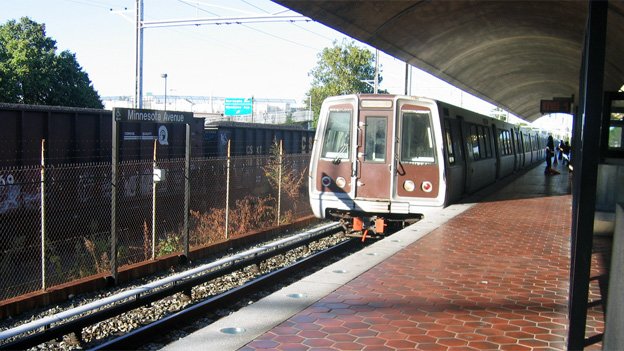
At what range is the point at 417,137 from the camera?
37.1ft

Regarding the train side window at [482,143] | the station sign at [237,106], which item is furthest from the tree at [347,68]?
the train side window at [482,143]

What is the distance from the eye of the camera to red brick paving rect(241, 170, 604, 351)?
180 inches

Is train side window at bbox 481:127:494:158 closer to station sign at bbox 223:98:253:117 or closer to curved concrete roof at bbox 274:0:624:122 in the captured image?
curved concrete roof at bbox 274:0:624:122

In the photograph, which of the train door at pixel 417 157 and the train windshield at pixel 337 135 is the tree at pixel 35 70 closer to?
the train windshield at pixel 337 135

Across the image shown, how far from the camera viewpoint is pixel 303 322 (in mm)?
5004

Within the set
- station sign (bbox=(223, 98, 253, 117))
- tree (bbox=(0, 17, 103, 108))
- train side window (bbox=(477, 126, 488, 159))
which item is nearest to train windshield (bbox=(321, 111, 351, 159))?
train side window (bbox=(477, 126, 488, 159))

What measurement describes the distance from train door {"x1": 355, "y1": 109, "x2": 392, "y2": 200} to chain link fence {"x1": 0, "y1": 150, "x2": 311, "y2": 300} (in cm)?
288

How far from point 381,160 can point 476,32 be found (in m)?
Answer: 3.66

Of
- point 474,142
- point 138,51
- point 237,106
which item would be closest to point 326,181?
point 474,142

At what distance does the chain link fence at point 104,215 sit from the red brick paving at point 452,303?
15.6 feet

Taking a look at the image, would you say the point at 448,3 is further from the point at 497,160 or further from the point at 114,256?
the point at 497,160

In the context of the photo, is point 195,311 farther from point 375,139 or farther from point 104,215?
point 104,215

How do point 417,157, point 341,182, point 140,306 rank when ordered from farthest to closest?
point 341,182 → point 417,157 → point 140,306

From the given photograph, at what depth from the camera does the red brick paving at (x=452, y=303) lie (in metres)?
4.58
